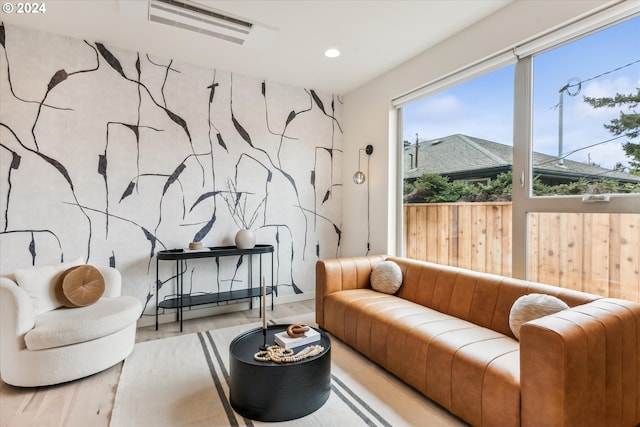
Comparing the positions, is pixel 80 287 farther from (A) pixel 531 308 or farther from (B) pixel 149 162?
(A) pixel 531 308

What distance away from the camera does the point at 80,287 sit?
8.02ft

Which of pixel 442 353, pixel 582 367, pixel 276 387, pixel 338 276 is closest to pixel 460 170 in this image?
pixel 338 276

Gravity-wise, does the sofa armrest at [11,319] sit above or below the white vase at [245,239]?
below

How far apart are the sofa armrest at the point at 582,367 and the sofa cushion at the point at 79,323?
2.45 meters

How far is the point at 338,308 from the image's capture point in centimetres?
286

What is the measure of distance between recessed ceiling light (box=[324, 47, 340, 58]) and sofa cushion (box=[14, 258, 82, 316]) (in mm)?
2874

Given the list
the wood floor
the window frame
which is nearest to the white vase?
the wood floor

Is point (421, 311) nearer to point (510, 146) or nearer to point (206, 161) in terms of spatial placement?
point (510, 146)

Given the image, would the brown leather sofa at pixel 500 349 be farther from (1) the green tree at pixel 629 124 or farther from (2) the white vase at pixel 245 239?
(2) the white vase at pixel 245 239

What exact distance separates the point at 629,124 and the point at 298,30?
7.84 ft

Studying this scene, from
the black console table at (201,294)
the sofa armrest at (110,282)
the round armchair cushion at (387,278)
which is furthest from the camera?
the black console table at (201,294)

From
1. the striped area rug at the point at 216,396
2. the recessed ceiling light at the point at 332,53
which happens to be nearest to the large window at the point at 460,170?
the recessed ceiling light at the point at 332,53

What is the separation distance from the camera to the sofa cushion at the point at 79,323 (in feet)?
6.77

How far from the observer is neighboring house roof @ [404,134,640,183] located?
2.22m
